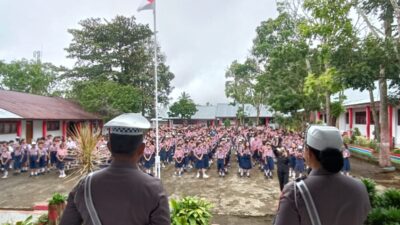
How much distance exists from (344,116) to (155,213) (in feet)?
94.8

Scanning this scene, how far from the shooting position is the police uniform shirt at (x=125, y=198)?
1.76m

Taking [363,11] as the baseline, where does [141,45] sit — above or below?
above

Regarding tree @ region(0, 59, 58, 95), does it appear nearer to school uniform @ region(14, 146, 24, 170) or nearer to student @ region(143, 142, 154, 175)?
school uniform @ region(14, 146, 24, 170)

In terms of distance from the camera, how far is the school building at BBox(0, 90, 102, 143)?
1742cm

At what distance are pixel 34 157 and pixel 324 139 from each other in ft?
44.3

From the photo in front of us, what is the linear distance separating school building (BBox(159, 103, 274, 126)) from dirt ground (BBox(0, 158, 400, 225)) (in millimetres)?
35619

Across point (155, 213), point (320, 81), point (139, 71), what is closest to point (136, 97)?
point (139, 71)

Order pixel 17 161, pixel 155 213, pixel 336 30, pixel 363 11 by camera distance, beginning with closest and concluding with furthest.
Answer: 1. pixel 155 213
2. pixel 336 30
3. pixel 363 11
4. pixel 17 161

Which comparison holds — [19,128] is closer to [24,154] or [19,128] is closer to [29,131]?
[29,131]

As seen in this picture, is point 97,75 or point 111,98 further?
point 97,75

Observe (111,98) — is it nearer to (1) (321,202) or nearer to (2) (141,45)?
(2) (141,45)

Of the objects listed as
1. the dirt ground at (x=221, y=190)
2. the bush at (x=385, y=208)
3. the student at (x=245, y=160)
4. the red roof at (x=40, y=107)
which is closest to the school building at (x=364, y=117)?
the dirt ground at (x=221, y=190)

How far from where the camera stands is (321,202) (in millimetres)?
1793

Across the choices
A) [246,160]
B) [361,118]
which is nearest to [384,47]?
[246,160]
